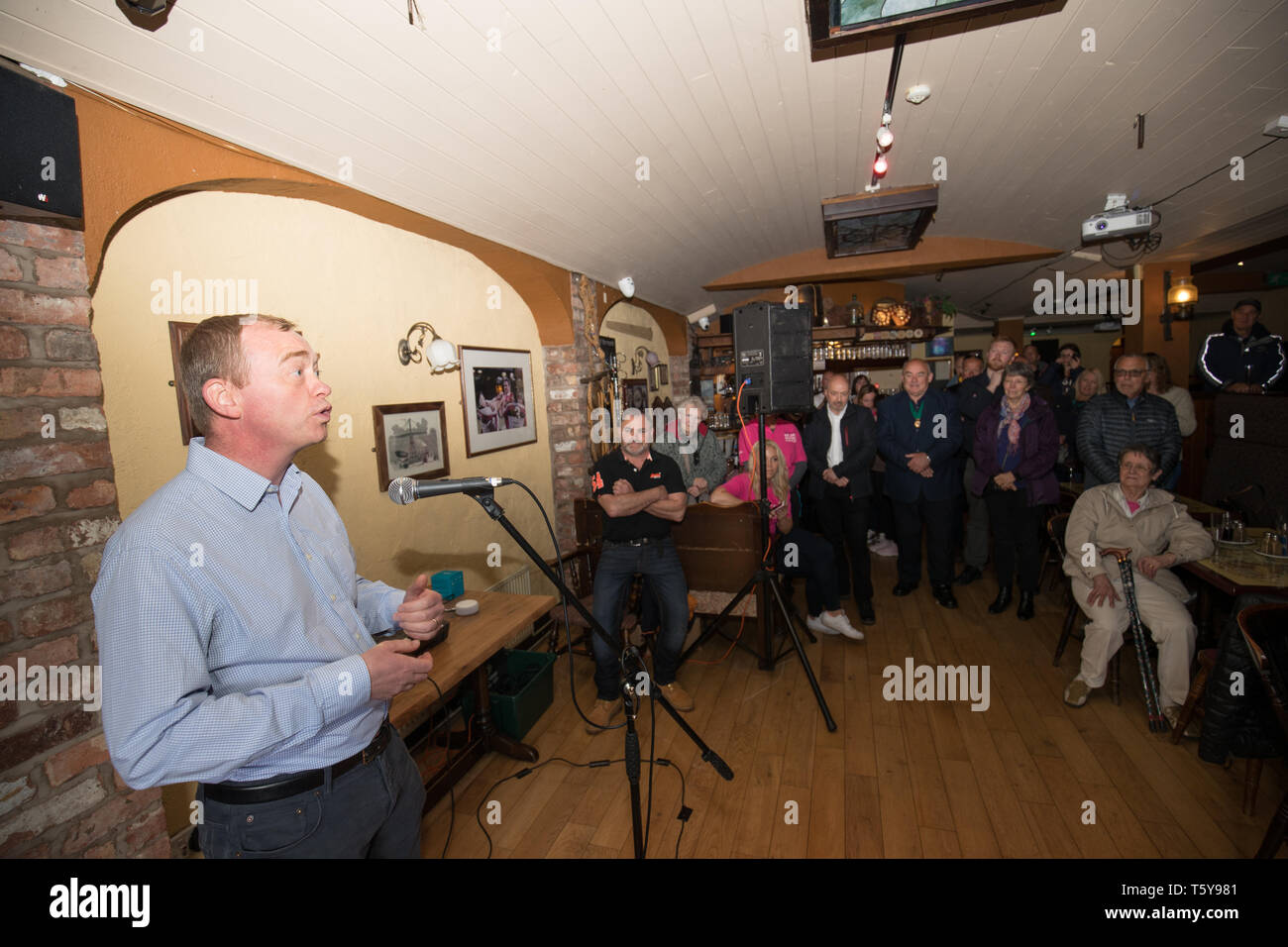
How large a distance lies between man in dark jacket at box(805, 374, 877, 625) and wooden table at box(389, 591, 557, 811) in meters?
2.43

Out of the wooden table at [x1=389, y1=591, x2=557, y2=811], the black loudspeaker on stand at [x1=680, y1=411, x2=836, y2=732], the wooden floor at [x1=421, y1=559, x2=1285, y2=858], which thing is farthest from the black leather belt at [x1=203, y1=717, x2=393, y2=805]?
the black loudspeaker on stand at [x1=680, y1=411, x2=836, y2=732]

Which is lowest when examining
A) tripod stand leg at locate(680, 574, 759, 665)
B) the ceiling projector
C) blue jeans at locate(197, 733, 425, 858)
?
tripod stand leg at locate(680, 574, 759, 665)

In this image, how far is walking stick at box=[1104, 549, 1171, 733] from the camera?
2.75 metres

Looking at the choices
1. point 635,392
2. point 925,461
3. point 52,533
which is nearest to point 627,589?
point 52,533

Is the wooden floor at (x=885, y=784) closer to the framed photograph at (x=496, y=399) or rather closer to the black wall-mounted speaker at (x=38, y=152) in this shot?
the framed photograph at (x=496, y=399)

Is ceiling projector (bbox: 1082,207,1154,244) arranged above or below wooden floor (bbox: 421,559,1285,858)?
above

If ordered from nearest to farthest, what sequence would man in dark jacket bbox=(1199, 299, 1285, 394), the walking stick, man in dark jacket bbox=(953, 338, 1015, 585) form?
the walking stick, man in dark jacket bbox=(953, 338, 1015, 585), man in dark jacket bbox=(1199, 299, 1285, 394)

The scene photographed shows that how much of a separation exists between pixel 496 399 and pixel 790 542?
7.67 ft

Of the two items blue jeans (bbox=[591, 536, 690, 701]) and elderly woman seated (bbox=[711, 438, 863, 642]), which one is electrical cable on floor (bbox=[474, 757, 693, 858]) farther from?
elderly woman seated (bbox=[711, 438, 863, 642])

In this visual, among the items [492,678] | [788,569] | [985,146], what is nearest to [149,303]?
[492,678]

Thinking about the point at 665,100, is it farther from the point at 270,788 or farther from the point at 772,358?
the point at 270,788

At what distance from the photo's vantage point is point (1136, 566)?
2936mm

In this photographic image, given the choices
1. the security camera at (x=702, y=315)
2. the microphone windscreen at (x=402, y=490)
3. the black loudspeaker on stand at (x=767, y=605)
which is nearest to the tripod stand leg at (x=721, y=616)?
the black loudspeaker on stand at (x=767, y=605)

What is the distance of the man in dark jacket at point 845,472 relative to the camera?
411 cm
